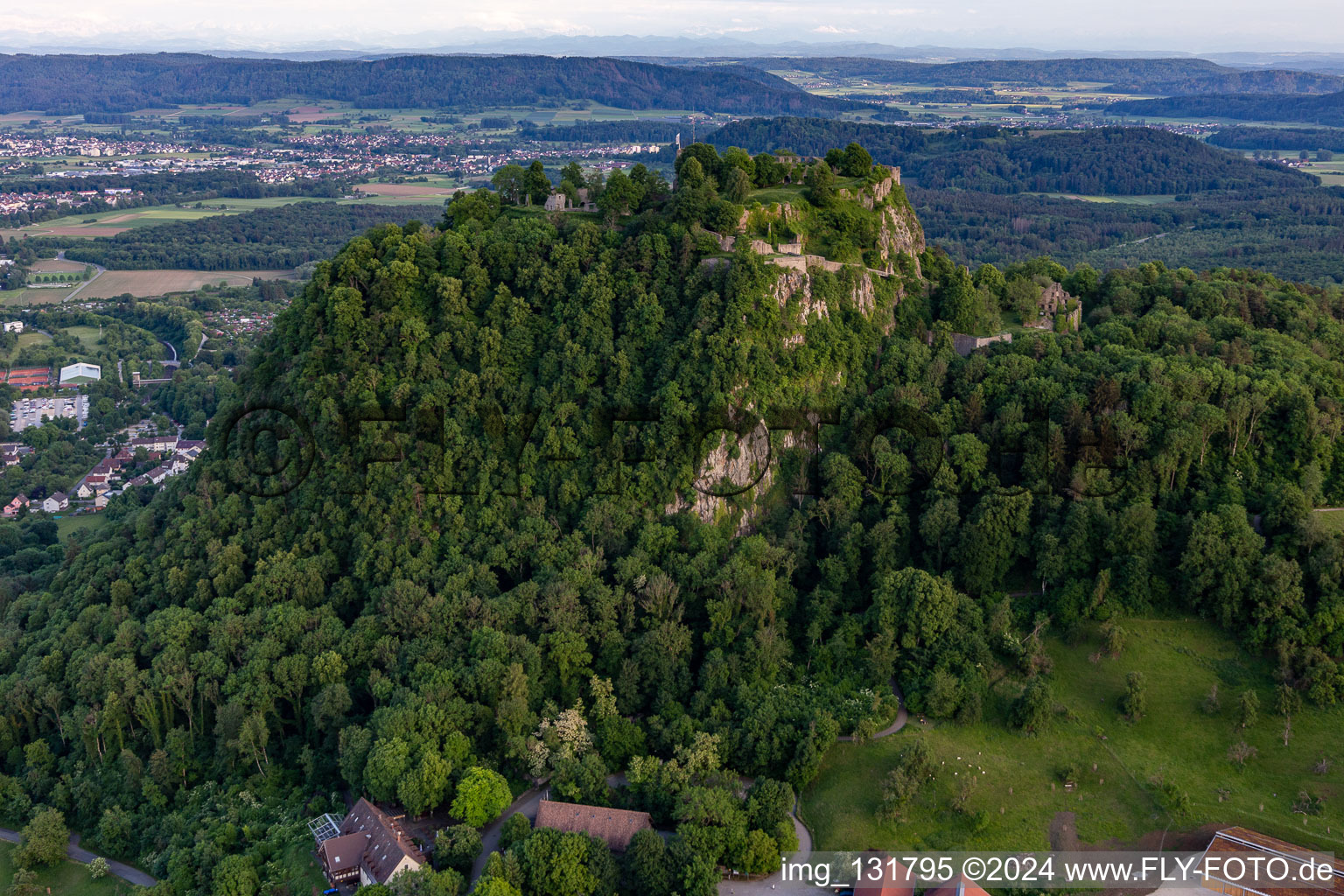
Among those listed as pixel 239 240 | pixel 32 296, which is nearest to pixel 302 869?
pixel 32 296

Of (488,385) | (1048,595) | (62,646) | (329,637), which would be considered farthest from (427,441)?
(1048,595)

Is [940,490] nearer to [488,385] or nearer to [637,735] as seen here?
[637,735]

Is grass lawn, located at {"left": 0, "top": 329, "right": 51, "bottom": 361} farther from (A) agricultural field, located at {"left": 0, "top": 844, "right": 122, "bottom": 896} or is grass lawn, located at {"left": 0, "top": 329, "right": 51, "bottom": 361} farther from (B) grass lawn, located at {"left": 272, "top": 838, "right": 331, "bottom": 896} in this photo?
(B) grass lawn, located at {"left": 272, "top": 838, "right": 331, "bottom": 896}

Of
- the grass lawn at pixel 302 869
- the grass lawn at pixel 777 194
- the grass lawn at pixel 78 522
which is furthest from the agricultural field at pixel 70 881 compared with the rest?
the grass lawn at pixel 777 194

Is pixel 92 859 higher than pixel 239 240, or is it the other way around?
pixel 239 240

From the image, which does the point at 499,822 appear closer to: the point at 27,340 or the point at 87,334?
the point at 87,334

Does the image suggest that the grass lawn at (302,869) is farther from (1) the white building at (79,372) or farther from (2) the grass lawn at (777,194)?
(1) the white building at (79,372)
